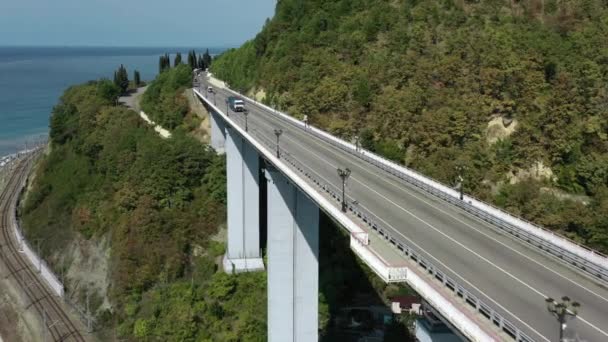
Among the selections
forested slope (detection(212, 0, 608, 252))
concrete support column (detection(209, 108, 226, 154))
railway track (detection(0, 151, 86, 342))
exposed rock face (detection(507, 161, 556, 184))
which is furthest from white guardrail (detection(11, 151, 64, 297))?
exposed rock face (detection(507, 161, 556, 184))

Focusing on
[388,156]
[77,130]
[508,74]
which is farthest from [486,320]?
[77,130]

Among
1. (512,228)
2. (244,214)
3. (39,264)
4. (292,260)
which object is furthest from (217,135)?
(512,228)

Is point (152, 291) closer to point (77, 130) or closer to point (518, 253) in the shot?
point (518, 253)

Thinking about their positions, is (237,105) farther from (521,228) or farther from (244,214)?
(521,228)

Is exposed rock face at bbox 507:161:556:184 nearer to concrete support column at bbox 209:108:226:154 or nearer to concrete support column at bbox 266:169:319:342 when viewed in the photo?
concrete support column at bbox 266:169:319:342

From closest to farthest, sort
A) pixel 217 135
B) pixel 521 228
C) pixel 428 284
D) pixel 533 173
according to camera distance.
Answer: pixel 428 284 < pixel 521 228 < pixel 533 173 < pixel 217 135

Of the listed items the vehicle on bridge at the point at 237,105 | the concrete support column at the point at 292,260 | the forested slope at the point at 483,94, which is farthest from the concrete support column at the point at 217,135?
the concrete support column at the point at 292,260
